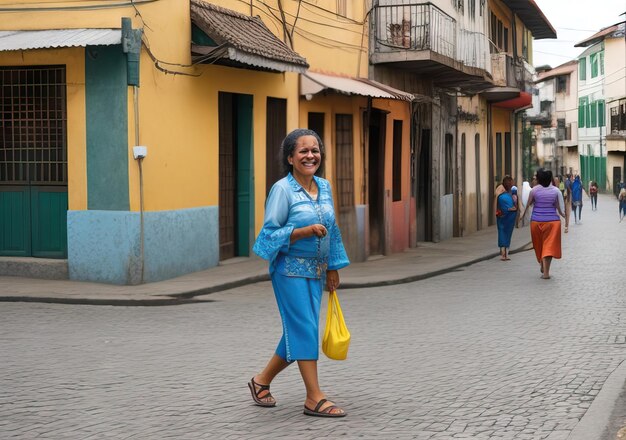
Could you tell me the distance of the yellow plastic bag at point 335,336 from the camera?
23.7 feet

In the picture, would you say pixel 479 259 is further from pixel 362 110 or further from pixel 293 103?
pixel 293 103

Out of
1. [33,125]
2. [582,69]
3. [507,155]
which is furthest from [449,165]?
[582,69]

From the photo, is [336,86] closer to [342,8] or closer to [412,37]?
[342,8]

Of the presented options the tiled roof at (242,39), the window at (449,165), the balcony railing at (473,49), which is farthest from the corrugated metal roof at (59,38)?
the window at (449,165)

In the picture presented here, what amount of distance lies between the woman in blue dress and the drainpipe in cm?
756

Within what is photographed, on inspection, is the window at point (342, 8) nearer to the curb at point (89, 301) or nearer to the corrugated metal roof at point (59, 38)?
the corrugated metal roof at point (59, 38)

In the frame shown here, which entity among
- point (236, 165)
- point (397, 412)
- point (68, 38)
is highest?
point (68, 38)

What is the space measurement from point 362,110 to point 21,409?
1615cm

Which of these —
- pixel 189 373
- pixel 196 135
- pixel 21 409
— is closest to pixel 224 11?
pixel 196 135

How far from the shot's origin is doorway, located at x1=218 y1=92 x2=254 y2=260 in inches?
727

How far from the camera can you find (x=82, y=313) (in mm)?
12445

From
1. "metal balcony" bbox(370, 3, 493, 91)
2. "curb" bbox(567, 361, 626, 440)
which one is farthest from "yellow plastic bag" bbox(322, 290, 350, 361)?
"metal balcony" bbox(370, 3, 493, 91)

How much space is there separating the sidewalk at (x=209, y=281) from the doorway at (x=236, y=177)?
43cm

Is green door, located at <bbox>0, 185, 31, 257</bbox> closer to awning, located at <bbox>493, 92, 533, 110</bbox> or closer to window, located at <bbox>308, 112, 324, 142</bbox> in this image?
window, located at <bbox>308, 112, 324, 142</bbox>
